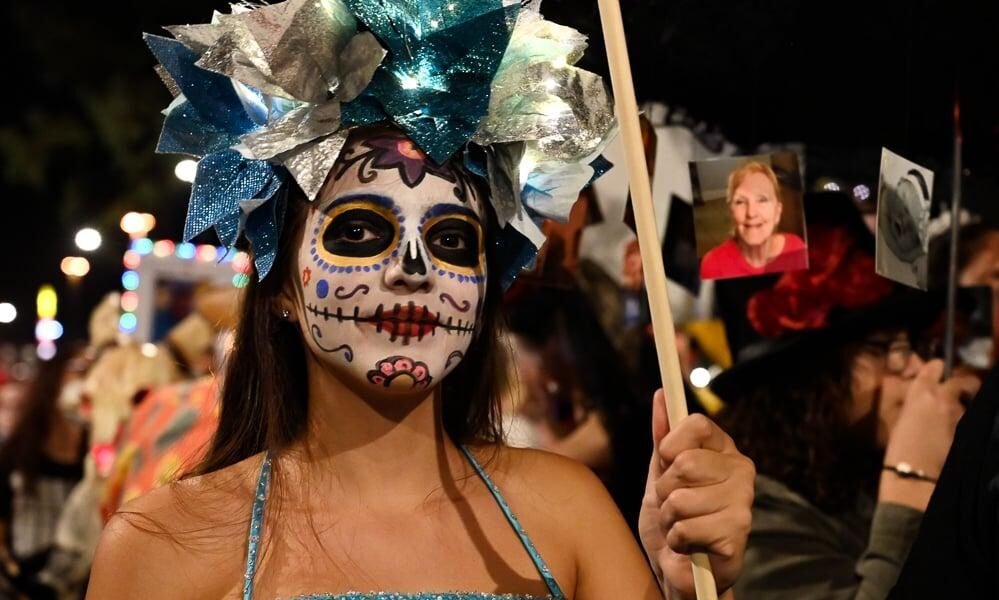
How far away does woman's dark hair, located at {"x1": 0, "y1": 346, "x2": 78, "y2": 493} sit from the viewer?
4.14 m

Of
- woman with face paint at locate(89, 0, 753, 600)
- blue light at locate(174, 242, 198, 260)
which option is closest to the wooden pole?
woman with face paint at locate(89, 0, 753, 600)

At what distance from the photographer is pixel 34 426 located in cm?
416

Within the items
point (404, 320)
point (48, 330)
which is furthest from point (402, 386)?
point (48, 330)

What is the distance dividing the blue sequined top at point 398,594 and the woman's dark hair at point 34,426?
294 centimetres

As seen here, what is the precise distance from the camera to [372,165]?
1.43 meters

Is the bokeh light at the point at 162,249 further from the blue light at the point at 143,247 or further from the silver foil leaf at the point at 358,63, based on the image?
the silver foil leaf at the point at 358,63

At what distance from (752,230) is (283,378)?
2.19 ft

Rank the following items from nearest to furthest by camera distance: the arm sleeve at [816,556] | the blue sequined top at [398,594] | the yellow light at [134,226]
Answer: the blue sequined top at [398,594]
the arm sleeve at [816,556]
the yellow light at [134,226]

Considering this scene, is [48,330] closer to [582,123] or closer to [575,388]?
[575,388]

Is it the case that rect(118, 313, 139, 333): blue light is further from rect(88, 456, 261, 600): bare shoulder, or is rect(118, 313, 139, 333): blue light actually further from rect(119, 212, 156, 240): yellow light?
rect(88, 456, 261, 600): bare shoulder

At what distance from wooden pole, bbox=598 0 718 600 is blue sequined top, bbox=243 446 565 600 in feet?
1.06

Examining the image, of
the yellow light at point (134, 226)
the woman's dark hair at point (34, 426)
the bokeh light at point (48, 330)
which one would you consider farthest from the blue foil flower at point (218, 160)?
the bokeh light at point (48, 330)

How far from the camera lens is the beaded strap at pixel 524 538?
1422 millimetres

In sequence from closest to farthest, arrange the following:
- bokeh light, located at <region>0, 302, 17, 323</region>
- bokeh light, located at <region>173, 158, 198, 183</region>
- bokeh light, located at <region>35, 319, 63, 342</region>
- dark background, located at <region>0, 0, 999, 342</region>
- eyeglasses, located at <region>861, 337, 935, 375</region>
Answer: bokeh light, located at <region>173, 158, 198, 183</region>, dark background, located at <region>0, 0, 999, 342</region>, eyeglasses, located at <region>861, 337, 935, 375</region>, bokeh light, located at <region>35, 319, 63, 342</region>, bokeh light, located at <region>0, 302, 17, 323</region>
